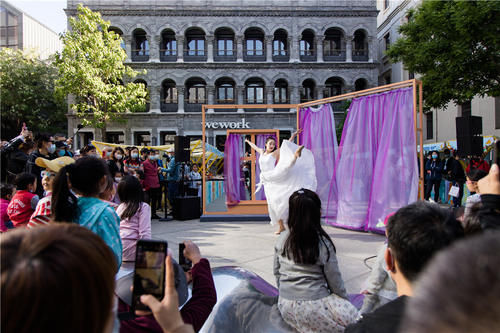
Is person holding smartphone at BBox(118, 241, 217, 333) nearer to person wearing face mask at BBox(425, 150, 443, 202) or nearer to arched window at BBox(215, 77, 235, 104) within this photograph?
person wearing face mask at BBox(425, 150, 443, 202)

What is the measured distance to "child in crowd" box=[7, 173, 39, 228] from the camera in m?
4.01

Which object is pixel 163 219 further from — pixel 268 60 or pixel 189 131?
pixel 268 60

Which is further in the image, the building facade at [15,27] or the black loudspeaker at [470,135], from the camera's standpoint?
the building facade at [15,27]

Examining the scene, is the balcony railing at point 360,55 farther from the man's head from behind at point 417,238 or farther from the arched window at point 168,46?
the man's head from behind at point 417,238

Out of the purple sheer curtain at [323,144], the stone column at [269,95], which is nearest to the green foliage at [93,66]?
the stone column at [269,95]

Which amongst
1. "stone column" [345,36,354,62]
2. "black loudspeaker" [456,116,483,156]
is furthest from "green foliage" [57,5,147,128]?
"black loudspeaker" [456,116,483,156]

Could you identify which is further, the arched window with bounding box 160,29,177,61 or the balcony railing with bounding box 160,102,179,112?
A: the balcony railing with bounding box 160,102,179,112

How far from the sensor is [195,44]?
2748cm

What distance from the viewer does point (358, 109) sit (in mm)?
7684

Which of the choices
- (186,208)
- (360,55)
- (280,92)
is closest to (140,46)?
(280,92)

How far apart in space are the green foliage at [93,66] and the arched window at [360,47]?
17646mm

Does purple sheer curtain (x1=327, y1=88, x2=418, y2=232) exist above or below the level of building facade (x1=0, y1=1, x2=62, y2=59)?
below

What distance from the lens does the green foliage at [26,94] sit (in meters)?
26.0

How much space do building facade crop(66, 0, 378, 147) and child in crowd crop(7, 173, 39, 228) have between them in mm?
22161
